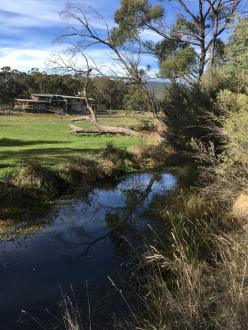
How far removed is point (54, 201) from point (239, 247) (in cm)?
759

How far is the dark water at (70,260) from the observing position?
662cm

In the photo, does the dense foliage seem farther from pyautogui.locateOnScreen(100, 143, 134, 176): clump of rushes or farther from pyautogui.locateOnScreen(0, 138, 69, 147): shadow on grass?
pyautogui.locateOnScreen(100, 143, 134, 176): clump of rushes

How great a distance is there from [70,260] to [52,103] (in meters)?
82.8

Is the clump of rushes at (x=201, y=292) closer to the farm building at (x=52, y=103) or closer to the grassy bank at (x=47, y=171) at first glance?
the grassy bank at (x=47, y=171)

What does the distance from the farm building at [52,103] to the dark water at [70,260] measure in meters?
74.8

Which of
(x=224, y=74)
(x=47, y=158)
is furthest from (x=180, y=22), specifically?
(x=47, y=158)

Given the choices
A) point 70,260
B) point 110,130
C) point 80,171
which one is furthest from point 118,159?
point 110,130

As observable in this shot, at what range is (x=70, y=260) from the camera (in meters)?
8.62

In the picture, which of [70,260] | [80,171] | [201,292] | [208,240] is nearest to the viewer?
[201,292]

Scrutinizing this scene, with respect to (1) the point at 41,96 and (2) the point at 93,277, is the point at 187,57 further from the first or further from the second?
(1) the point at 41,96

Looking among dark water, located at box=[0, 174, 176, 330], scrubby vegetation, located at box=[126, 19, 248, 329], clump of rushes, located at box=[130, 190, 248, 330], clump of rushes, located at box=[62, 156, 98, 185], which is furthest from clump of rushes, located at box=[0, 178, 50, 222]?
clump of rushes, located at box=[130, 190, 248, 330]

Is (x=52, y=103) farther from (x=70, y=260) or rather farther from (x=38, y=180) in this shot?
(x=70, y=260)

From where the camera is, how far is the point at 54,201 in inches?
509

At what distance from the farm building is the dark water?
2943 inches
